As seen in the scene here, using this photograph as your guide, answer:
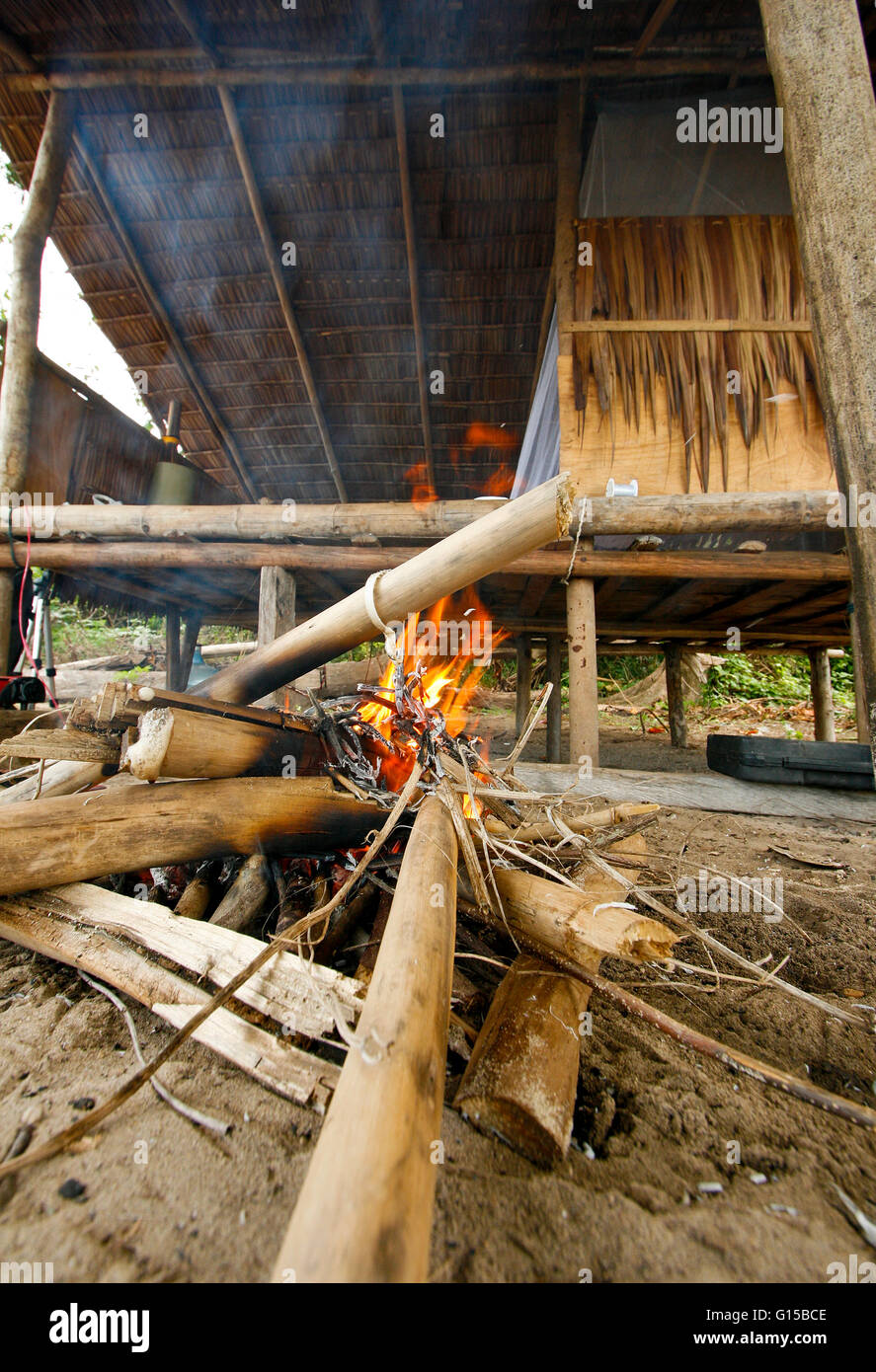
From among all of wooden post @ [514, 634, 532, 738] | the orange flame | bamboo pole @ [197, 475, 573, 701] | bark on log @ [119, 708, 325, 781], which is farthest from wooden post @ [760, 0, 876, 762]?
wooden post @ [514, 634, 532, 738]

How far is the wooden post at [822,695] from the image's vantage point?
8219mm

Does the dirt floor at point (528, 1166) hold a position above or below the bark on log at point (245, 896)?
below

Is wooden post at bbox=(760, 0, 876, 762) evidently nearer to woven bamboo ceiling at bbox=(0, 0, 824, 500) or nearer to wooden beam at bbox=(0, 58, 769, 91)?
woven bamboo ceiling at bbox=(0, 0, 824, 500)

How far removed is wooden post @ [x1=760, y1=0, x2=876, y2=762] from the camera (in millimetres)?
1782

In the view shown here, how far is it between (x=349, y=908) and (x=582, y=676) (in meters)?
3.05

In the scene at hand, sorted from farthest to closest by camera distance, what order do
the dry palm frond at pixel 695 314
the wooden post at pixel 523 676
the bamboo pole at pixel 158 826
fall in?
the wooden post at pixel 523 676
the dry palm frond at pixel 695 314
the bamboo pole at pixel 158 826

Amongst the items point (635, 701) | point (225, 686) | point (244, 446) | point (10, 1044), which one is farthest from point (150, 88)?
point (635, 701)

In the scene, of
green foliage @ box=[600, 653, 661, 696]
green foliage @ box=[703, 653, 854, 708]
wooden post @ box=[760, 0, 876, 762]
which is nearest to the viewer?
wooden post @ box=[760, 0, 876, 762]

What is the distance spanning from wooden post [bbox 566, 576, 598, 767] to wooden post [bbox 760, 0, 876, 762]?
97.2 inches

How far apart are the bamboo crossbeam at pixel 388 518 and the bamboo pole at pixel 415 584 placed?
2.41 m

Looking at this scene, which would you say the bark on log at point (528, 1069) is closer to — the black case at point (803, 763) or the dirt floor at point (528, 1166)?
the dirt floor at point (528, 1166)

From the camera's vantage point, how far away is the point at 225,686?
2.43 metres

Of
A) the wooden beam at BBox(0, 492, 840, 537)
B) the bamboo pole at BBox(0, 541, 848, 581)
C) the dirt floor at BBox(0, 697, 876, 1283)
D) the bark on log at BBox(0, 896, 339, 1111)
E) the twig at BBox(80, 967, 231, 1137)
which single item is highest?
the wooden beam at BBox(0, 492, 840, 537)

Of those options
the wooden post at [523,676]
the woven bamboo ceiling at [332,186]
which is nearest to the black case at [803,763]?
the wooden post at [523,676]
